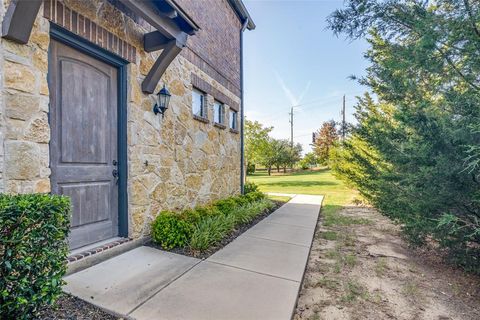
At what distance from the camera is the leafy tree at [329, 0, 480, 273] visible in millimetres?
2463

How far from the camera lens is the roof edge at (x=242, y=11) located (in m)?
7.04

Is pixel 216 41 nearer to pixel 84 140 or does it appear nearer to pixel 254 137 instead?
pixel 84 140

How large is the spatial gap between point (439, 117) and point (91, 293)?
12.4ft

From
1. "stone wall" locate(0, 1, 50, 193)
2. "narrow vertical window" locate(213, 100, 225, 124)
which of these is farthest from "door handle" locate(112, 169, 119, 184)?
"narrow vertical window" locate(213, 100, 225, 124)

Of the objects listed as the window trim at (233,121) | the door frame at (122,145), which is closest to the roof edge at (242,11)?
the window trim at (233,121)

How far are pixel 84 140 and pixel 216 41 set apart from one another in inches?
169

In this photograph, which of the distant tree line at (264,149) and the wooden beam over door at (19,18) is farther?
the distant tree line at (264,149)

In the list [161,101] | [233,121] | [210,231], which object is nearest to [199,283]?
[210,231]

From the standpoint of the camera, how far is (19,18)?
2039mm

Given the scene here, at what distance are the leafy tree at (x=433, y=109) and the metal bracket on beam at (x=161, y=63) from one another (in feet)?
7.14

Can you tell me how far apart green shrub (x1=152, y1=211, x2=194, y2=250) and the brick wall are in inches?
119

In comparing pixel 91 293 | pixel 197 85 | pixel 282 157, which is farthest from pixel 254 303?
pixel 282 157

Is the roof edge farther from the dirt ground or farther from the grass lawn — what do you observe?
the dirt ground

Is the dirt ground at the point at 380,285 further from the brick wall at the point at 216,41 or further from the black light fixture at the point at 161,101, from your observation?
the brick wall at the point at 216,41
